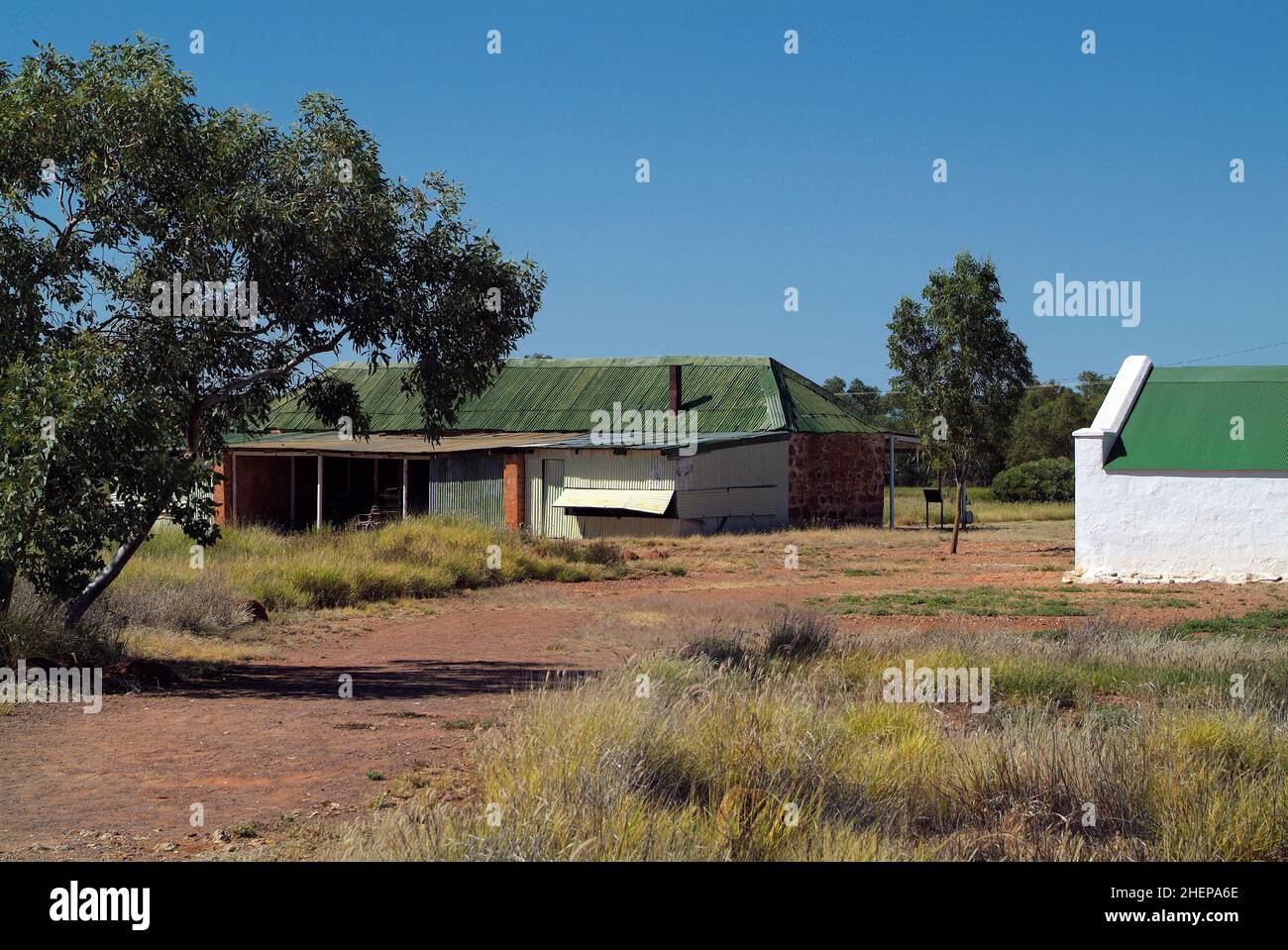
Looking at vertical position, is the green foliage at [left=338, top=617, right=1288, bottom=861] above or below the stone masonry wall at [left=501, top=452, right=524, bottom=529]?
below

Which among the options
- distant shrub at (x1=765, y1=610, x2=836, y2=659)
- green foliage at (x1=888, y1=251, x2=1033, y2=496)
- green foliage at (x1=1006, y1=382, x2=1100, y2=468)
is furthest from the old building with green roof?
green foliage at (x1=1006, y1=382, x2=1100, y2=468)

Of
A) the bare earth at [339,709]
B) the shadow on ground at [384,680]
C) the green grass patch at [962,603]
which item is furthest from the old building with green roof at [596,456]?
the shadow on ground at [384,680]

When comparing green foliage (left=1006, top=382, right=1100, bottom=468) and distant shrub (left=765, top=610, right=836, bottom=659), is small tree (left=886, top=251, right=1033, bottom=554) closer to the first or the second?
distant shrub (left=765, top=610, right=836, bottom=659)

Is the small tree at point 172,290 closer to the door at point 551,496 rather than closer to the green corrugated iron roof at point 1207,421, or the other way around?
the green corrugated iron roof at point 1207,421

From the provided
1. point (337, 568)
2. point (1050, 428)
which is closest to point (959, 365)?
point (337, 568)

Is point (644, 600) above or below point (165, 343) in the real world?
below

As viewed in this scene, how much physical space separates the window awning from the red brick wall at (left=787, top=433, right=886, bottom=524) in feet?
19.4

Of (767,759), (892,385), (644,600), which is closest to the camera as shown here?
(767,759)

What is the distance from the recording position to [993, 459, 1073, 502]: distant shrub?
53188 mm

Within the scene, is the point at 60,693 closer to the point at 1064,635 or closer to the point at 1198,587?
the point at 1064,635
